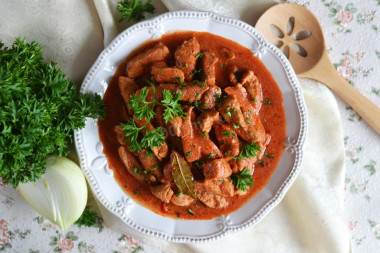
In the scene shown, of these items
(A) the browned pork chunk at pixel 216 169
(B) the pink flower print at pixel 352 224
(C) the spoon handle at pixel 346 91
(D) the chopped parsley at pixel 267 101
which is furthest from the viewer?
(B) the pink flower print at pixel 352 224

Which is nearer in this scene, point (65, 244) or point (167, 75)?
point (167, 75)

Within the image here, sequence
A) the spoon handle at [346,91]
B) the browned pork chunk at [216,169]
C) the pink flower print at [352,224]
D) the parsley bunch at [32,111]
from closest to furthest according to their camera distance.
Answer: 1. the parsley bunch at [32,111]
2. the browned pork chunk at [216,169]
3. the spoon handle at [346,91]
4. the pink flower print at [352,224]

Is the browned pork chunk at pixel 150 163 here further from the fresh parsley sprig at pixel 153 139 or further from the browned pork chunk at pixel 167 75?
the browned pork chunk at pixel 167 75

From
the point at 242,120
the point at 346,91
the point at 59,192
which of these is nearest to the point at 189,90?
the point at 242,120

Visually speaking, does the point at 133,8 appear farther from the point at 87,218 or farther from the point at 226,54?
the point at 87,218

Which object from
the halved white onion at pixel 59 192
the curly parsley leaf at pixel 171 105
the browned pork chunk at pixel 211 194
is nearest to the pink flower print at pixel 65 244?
the halved white onion at pixel 59 192

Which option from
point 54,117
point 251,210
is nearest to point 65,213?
point 54,117

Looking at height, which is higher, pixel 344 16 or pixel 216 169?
pixel 344 16
